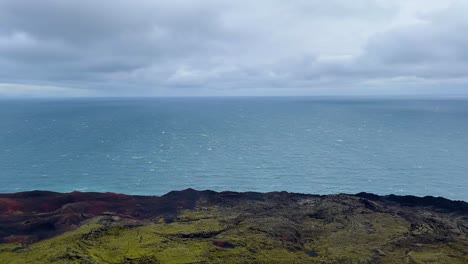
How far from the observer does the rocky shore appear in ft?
143

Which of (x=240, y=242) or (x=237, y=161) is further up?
(x=237, y=161)

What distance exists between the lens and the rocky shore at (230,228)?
4353 cm

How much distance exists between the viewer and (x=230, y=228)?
168 ft

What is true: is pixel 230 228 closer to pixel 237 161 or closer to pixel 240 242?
pixel 240 242

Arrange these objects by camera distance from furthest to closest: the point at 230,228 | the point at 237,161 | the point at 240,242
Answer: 1. the point at 237,161
2. the point at 230,228
3. the point at 240,242

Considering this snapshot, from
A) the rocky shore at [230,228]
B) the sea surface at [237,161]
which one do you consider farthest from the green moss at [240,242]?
the sea surface at [237,161]

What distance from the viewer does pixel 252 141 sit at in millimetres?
132750

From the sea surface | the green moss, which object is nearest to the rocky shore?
the green moss

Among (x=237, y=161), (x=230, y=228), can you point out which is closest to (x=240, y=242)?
(x=230, y=228)

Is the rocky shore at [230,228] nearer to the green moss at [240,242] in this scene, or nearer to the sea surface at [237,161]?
the green moss at [240,242]

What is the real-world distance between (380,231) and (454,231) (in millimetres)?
10273

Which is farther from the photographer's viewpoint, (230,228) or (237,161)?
(237,161)

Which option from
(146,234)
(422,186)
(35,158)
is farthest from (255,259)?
(35,158)

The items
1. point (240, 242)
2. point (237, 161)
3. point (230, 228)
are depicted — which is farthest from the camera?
point (237, 161)
